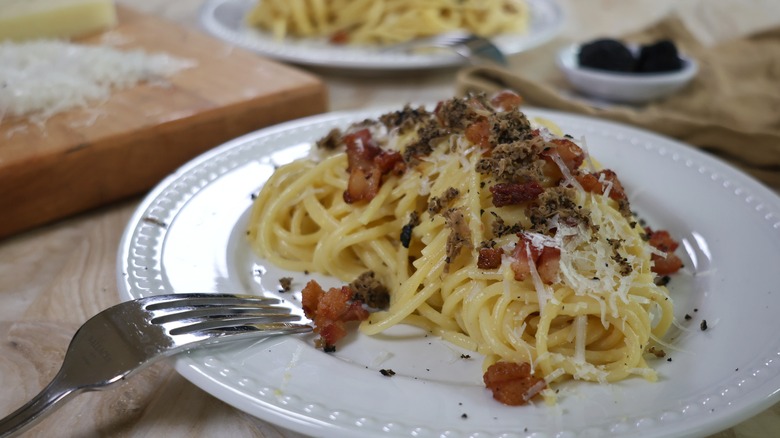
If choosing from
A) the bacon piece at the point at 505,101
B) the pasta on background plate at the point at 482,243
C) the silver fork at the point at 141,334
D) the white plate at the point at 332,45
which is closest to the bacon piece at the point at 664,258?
the pasta on background plate at the point at 482,243

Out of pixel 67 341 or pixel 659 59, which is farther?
pixel 659 59

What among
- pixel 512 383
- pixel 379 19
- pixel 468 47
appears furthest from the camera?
pixel 379 19

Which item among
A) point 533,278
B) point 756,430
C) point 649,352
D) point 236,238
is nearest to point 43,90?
point 236,238

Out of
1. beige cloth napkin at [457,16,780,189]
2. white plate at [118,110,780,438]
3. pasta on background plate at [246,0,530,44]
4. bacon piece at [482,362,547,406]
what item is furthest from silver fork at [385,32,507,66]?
bacon piece at [482,362,547,406]

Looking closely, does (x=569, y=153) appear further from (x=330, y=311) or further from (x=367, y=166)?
(x=330, y=311)

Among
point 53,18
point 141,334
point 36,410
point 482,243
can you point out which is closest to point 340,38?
point 53,18

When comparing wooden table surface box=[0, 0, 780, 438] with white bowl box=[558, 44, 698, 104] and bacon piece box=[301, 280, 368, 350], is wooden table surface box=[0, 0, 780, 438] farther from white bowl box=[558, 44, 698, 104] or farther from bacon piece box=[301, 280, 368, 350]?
white bowl box=[558, 44, 698, 104]
